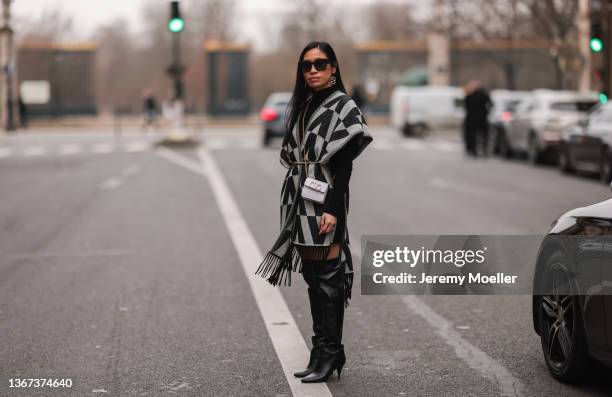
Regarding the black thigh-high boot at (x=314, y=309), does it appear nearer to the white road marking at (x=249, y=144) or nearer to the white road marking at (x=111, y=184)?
the white road marking at (x=111, y=184)

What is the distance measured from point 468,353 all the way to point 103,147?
31.6 m

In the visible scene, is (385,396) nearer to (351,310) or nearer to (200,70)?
(351,310)

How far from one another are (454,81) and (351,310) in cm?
5297

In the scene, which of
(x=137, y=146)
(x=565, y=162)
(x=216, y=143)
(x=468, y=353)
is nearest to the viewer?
(x=468, y=353)

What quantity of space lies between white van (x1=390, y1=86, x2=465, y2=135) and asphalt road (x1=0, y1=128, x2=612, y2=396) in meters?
21.1

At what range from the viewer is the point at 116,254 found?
11.6 m

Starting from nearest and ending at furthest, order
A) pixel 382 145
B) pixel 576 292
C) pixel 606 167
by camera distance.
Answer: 1. pixel 576 292
2. pixel 606 167
3. pixel 382 145

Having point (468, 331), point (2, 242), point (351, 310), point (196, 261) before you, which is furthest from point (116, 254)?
point (468, 331)

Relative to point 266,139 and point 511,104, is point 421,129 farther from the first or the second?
point 511,104

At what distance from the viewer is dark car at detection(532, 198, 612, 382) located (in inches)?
204

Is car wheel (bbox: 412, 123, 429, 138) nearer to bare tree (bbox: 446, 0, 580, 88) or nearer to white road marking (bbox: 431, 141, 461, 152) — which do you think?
white road marking (bbox: 431, 141, 461, 152)

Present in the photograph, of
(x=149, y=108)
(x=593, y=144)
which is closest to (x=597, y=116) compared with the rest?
(x=593, y=144)

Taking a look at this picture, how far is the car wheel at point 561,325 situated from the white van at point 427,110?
36061 mm

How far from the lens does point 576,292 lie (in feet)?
17.9
